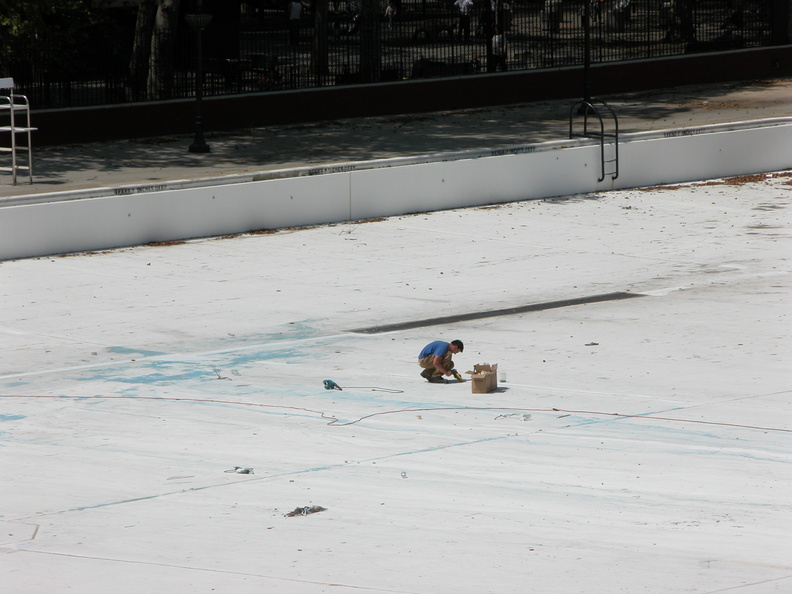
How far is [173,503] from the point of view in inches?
380

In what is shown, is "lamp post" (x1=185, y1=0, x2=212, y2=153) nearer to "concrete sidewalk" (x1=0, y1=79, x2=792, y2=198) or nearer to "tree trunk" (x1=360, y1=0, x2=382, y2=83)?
"concrete sidewalk" (x1=0, y1=79, x2=792, y2=198)

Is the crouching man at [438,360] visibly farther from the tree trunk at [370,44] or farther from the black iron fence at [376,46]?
the tree trunk at [370,44]

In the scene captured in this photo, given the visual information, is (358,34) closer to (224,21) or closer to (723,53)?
(224,21)

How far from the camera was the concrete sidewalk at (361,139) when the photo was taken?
79.6ft

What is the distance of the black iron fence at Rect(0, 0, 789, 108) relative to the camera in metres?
27.3

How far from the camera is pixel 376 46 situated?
30.8 meters

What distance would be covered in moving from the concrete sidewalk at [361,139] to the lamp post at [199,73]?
0.25 m

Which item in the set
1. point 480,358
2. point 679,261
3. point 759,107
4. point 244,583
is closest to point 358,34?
point 759,107

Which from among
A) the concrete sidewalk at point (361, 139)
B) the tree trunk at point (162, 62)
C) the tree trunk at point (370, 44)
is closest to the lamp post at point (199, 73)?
the concrete sidewalk at point (361, 139)

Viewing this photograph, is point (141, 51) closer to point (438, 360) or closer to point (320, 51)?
point (320, 51)

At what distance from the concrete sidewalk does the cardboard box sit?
36.2 feet

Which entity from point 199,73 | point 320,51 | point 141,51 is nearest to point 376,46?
point 320,51

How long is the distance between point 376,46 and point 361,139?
3.65m

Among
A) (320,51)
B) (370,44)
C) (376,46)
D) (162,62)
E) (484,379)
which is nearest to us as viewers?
(484,379)
